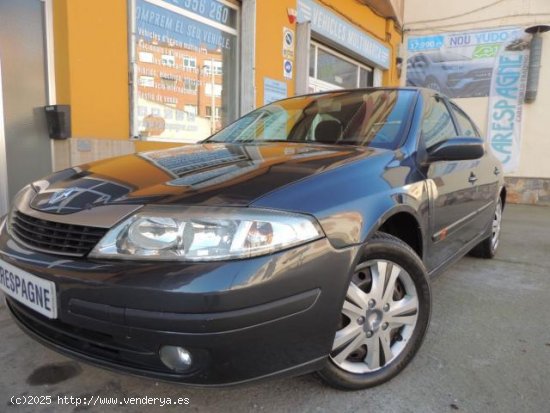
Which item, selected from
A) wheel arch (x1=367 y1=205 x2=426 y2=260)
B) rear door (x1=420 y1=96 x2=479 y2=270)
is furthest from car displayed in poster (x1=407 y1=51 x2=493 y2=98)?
wheel arch (x1=367 y1=205 x2=426 y2=260)

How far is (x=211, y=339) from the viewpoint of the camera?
1415mm

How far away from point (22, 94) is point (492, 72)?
31.4 feet

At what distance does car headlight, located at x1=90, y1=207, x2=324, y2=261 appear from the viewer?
1461 millimetres

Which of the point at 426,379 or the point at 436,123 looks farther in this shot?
the point at 436,123

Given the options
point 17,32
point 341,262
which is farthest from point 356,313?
point 17,32

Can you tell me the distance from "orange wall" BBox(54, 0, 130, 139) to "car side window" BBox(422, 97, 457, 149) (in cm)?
297

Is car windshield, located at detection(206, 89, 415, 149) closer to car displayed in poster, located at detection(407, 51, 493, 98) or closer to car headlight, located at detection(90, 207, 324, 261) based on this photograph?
car headlight, located at detection(90, 207, 324, 261)

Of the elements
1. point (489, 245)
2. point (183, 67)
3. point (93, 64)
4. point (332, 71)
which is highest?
point (332, 71)

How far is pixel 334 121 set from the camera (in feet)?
8.85

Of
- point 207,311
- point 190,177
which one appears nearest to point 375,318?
point 207,311

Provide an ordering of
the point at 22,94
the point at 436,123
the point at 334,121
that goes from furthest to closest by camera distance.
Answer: the point at 22,94, the point at 436,123, the point at 334,121

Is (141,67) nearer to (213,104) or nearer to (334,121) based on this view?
(213,104)

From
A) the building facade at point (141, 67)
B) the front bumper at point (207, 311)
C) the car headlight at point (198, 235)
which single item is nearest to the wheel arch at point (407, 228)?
the front bumper at point (207, 311)

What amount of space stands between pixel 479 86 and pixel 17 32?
9468 millimetres
